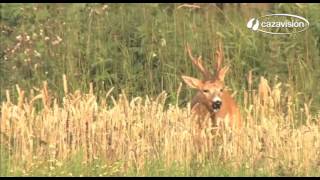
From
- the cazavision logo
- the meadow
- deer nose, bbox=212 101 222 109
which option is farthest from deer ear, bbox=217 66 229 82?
the cazavision logo

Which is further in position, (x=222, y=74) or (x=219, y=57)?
(x=219, y=57)

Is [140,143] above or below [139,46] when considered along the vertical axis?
below

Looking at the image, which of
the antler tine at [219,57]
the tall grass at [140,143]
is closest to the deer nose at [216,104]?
the antler tine at [219,57]

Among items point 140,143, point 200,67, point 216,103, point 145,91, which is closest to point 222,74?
point 200,67

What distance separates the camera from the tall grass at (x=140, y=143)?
11102 millimetres

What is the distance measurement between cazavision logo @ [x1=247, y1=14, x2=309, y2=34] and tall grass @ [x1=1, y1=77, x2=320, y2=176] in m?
1.69

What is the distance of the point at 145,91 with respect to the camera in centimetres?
1259

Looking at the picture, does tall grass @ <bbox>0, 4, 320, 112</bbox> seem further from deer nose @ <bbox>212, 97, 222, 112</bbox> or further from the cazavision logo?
deer nose @ <bbox>212, 97, 222, 112</bbox>

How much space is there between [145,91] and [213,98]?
82 centimetres

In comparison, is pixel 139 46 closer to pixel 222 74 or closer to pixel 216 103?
pixel 222 74

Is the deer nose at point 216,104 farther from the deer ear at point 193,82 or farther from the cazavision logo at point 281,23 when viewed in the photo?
the cazavision logo at point 281,23

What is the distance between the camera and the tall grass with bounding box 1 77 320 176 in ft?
36.4

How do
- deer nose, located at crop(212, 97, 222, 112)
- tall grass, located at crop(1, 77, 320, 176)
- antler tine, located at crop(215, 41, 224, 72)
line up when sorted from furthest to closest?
antler tine, located at crop(215, 41, 224, 72) < deer nose, located at crop(212, 97, 222, 112) < tall grass, located at crop(1, 77, 320, 176)

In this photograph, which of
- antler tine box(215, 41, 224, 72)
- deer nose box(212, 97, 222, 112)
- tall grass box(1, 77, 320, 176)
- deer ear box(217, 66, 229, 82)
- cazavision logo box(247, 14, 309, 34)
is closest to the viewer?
tall grass box(1, 77, 320, 176)
